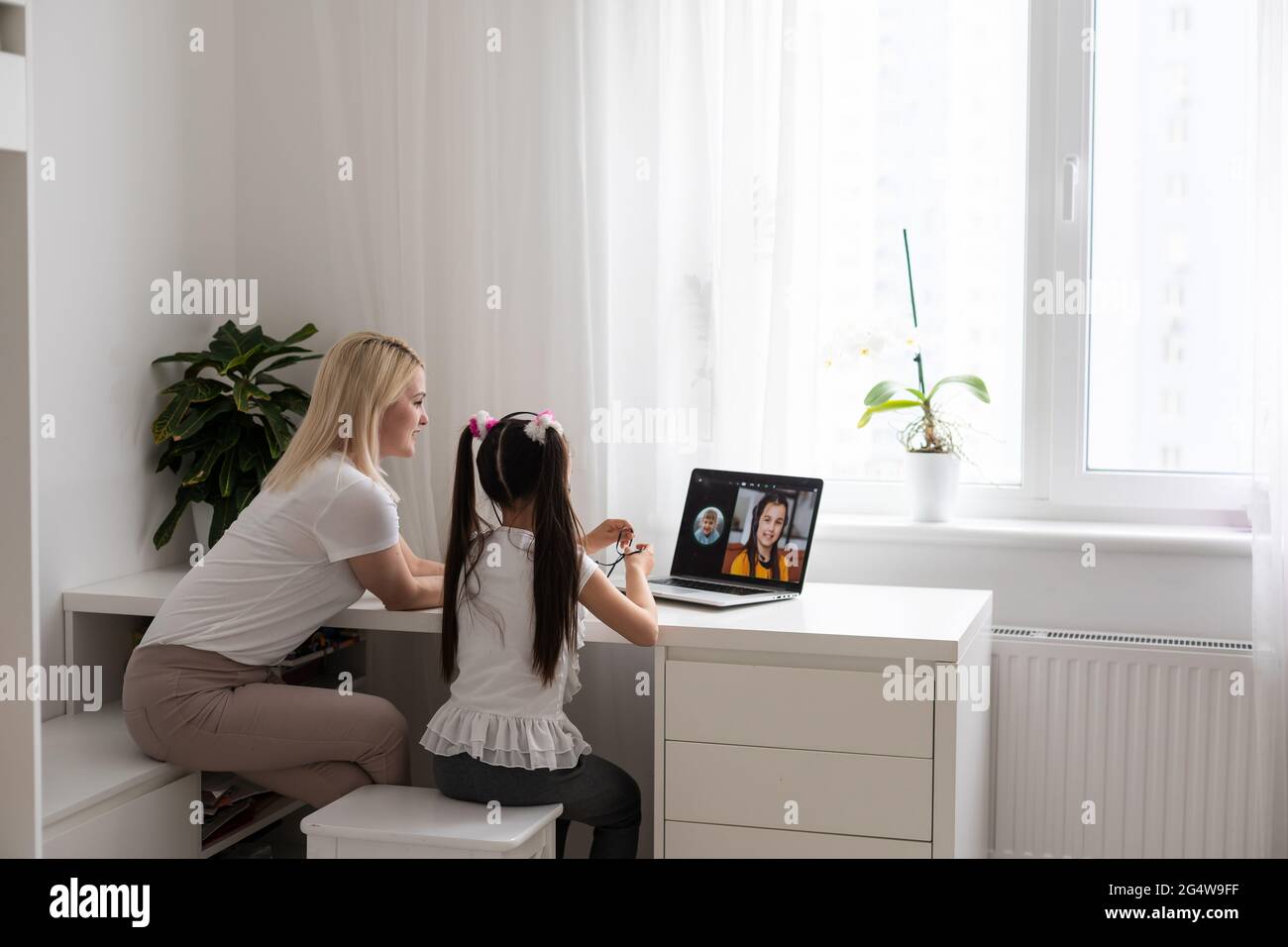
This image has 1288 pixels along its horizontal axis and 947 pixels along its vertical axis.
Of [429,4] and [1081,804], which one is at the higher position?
[429,4]

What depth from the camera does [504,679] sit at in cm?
197

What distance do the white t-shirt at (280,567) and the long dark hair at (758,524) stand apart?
0.66 metres

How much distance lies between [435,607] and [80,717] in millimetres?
785

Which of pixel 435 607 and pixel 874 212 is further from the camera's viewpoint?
pixel 874 212

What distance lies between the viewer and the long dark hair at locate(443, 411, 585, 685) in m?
1.94

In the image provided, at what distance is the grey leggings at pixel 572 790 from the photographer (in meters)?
1.96

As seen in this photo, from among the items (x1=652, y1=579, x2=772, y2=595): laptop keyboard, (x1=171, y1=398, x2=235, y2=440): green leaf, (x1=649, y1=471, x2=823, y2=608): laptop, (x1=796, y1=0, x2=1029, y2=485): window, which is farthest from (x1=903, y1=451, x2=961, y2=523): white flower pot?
(x1=171, y1=398, x2=235, y2=440): green leaf

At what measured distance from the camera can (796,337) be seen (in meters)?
2.50

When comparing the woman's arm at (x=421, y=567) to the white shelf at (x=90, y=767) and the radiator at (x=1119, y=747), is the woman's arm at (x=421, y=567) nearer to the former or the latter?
the white shelf at (x=90, y=767)


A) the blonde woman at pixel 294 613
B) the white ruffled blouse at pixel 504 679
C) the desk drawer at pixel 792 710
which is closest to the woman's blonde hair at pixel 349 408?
the blonde woman at pixel 294 613
